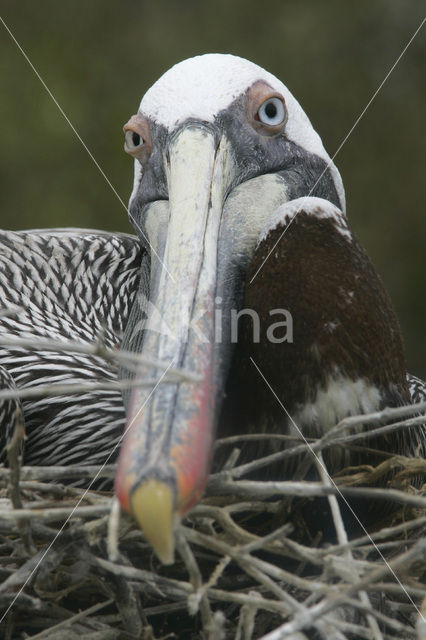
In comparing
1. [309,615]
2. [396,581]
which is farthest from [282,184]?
[309,615]

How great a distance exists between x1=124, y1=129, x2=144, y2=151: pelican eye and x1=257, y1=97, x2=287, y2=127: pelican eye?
0.29 metres

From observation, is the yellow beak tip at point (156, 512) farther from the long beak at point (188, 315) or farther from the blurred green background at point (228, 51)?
the blurred green background at point (228, 51)

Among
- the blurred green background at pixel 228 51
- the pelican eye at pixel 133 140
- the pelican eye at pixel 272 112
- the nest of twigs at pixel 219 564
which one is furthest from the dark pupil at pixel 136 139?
the blurred green background at pixel 228 51

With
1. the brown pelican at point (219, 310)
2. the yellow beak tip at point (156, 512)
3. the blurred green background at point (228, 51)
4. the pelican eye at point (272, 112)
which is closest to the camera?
the yellow beak tip at point (156, 512)

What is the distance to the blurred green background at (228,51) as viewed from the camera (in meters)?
4.34

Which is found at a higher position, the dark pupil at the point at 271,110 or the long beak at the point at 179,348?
the dark pupil at the point at 271,110

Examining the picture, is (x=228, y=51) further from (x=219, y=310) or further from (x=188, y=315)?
(x=188, y=315)

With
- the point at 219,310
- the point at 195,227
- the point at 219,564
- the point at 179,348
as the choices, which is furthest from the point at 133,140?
the point at 219,564

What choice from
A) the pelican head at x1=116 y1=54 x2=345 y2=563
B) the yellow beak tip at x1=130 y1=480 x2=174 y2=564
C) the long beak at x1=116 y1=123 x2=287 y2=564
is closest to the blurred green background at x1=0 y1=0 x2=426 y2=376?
the pelican head at x1=116 y1=54 x2=345 y2=563

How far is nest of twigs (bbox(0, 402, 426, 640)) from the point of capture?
1377 millimetres

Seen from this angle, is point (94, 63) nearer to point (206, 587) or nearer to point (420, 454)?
point (420, 454)

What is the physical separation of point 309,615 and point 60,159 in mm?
3576

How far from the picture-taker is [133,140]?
2.23 m

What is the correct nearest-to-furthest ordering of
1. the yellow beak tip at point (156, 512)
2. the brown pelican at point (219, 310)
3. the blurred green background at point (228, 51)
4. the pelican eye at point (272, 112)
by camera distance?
1. the yellow beak tip at point (156, 512)
2. the brown pelican at point (219, 310)
3. the pelican eye at point (272, 112)
4. the blurred green background at point (228, 51)
